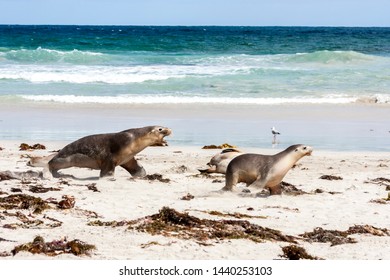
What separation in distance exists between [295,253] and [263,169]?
3.17 meters

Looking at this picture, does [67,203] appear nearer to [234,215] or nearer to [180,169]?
[234,215]

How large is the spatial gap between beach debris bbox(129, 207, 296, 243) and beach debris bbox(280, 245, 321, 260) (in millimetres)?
517

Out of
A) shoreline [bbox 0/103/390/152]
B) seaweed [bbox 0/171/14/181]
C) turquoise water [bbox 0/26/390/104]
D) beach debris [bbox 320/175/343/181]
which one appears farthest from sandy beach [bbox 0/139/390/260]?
turquoise water [bbox 0/26/390/104]

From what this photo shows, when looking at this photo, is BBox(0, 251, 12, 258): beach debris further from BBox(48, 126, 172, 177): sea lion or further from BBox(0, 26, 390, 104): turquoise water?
BBox(0, 26, 390, 104): turquoise water

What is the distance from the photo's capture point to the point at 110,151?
10945 mm

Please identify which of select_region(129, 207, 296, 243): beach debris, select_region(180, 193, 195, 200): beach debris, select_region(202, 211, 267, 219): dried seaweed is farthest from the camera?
select_region(180, 193, 195, 200): beach debris

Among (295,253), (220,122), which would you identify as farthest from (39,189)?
(220,122)

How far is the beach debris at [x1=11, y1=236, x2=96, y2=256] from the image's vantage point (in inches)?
259

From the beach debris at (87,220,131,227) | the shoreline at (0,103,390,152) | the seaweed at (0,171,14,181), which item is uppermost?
the beach debris at (87,220,131,227)

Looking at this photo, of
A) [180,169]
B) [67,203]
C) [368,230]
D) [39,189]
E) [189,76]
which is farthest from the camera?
[189,76]

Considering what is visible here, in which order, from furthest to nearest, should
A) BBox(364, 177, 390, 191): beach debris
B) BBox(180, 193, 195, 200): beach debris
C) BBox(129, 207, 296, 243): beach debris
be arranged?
BBox(364, 177, 390, 191): beach debris < BBox(180, 193, 195, 200): beach debris < BBox(129, 207, 296, 243): beach debris

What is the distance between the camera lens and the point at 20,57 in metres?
43.8

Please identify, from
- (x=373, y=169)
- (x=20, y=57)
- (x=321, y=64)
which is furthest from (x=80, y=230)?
(x=20, y=57)

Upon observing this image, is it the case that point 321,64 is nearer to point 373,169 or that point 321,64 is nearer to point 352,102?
point 352,102
